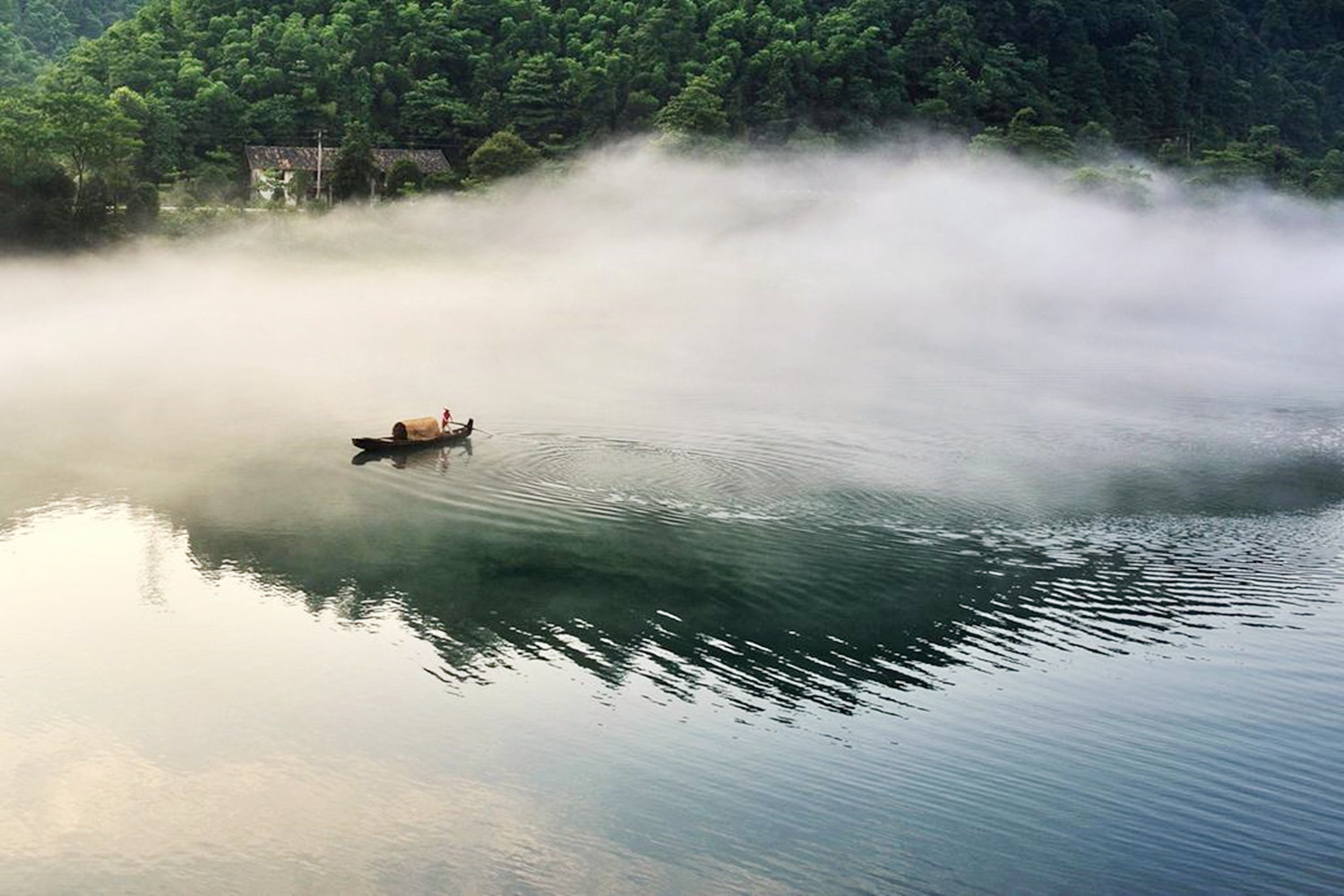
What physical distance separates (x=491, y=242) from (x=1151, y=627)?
2308 inches

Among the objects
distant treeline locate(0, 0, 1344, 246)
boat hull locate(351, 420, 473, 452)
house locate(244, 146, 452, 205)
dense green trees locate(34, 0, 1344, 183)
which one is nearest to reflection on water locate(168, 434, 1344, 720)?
boat hull locate(351, 420, 473, 452)

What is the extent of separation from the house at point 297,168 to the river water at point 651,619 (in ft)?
68.5

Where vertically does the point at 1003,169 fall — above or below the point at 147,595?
above

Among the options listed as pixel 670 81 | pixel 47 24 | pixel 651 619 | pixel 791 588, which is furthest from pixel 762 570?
pixel 47 24

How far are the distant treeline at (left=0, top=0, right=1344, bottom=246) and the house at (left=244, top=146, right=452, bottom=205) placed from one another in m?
1.49

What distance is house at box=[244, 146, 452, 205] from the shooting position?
7869 cm

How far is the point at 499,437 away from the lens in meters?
38.9

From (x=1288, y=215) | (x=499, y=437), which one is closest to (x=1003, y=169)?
(x=1288, y=215)

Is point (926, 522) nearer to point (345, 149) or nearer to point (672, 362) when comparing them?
point (672, 362)

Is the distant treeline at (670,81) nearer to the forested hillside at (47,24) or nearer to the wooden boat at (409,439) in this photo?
the forested hillside at (47,24)

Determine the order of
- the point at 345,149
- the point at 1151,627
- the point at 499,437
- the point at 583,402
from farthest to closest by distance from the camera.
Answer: the point at 345,149 → the point at 583,402 → the point at 499,437 → the point at 1151,627

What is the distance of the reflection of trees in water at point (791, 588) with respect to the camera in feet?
→ 74.8

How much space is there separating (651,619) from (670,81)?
72697 millimetres

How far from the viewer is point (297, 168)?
79.1m
